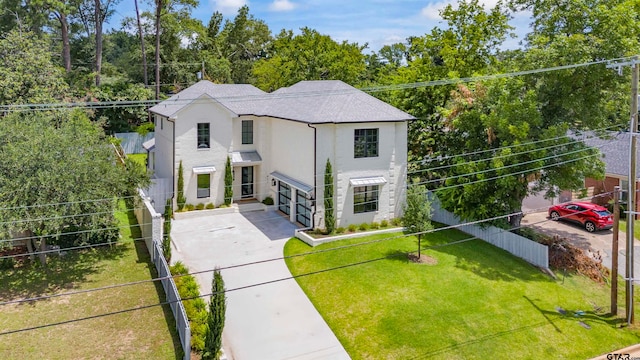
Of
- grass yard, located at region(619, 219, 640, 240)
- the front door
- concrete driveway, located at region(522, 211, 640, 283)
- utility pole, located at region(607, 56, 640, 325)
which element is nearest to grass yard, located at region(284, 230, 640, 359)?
utility pole, located at region(607, 56, 640, 325)

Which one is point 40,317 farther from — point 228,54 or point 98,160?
point 228,54

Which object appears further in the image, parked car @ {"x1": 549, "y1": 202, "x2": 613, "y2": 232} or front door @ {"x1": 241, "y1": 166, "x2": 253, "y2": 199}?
front door @ {"x1": 241, "y1": 166, "x2": 253, "y2": 199}

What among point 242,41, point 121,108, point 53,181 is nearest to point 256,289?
point 53,181

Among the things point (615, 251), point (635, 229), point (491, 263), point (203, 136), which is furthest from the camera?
point (635, 229)

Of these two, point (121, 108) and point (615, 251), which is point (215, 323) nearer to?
point (615, 251)

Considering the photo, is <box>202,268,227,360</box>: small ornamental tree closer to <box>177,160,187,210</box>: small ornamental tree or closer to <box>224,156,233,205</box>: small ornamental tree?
<box>177,160,187,210</box>: small ornamental tree

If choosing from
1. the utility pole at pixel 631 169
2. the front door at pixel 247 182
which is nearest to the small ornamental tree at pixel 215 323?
the utility pole at pixel 631 169
